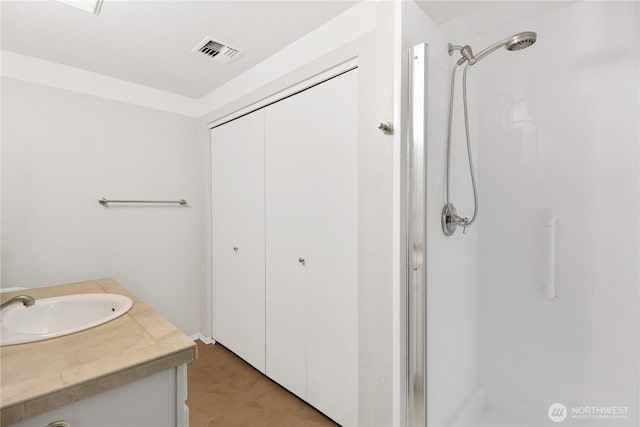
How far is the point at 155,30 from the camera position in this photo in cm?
165

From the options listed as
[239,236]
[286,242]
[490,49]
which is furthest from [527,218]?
[239,236]

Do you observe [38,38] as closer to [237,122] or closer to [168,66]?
[168,66]

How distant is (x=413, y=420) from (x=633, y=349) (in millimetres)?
1146

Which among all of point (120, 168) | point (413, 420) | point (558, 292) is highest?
point (120, 168)

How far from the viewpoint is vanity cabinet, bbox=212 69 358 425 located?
1504 millimetres

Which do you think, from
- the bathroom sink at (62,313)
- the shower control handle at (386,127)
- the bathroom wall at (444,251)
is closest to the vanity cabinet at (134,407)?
the bathroom sink at (62,313)

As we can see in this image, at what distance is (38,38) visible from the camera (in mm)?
1722

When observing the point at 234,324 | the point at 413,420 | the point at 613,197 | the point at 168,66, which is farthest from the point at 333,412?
the point at 168,66

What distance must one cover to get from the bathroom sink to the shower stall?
4.67 ft

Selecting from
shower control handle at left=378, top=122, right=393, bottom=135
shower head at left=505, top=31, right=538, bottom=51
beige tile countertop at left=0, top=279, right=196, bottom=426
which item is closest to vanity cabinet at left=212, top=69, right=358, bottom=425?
shower control handle at left=378, top=122, right=393, bottom=135

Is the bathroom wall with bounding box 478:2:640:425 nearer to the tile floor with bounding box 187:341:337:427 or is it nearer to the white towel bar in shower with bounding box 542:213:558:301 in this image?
the white towel bar in shower with bounding box 542:213:558:301

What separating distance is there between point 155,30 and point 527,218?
7.65ft

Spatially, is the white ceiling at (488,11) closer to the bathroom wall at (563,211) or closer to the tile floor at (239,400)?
the bathroom wall at (563,211)

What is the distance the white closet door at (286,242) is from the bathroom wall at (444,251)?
0.72 metres
